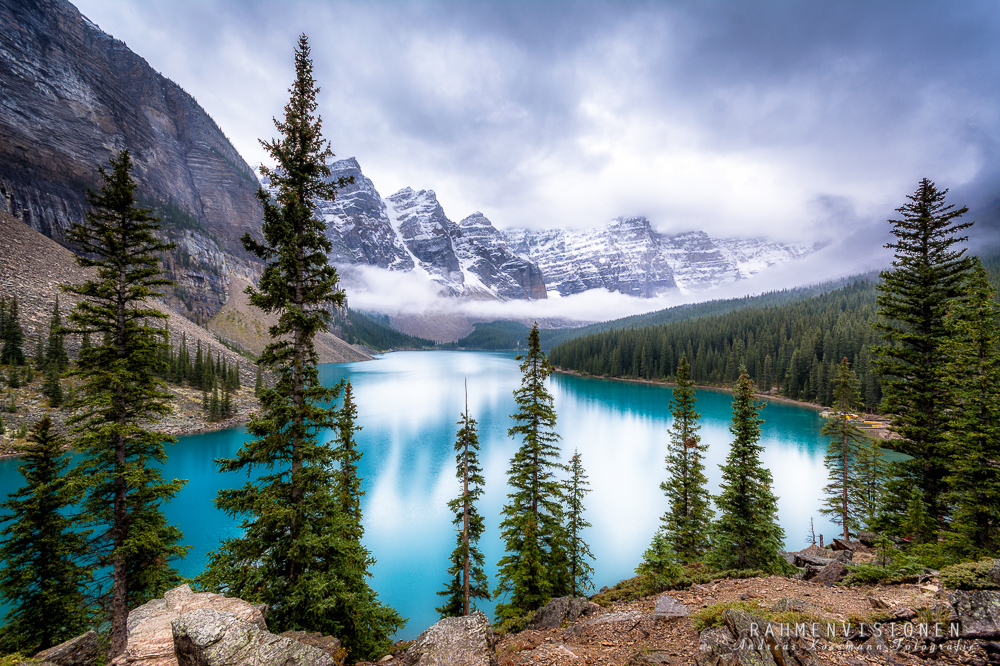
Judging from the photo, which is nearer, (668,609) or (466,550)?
(668,609)

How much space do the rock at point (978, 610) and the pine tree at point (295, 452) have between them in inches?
440

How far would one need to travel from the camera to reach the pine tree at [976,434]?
399 inches

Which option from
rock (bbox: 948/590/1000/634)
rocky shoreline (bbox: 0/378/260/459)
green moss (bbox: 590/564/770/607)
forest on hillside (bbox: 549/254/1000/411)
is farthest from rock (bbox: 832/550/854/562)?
forest on hillside (bbox: 549/254/1000/411)

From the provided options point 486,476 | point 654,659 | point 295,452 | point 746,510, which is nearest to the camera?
point 654,659

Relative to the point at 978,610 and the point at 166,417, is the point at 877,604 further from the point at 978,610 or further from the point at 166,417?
the point at 166,417

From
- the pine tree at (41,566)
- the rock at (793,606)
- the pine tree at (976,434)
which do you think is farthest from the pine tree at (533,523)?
the pine tree at (41,566)

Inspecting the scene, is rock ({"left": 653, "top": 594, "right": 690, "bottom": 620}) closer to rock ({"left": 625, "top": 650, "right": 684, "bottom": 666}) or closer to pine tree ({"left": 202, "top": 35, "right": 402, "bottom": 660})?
rock ({"left": 625, "top": 650, "right": 684, "bottom": 666})

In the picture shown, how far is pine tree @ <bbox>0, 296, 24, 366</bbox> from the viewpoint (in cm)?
4162

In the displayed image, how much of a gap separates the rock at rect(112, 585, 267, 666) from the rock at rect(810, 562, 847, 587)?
1369 cm

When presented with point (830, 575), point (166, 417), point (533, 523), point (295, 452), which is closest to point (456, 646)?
point (295, 452)

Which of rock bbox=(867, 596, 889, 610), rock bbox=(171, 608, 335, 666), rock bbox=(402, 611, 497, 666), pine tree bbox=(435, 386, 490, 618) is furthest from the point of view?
pine tree bbox=(435, 386, 490, 618)

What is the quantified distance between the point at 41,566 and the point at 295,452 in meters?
9.72

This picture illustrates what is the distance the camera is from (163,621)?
711 centimetres

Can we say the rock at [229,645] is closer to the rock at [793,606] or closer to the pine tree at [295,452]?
the pine tree at [295,452]
